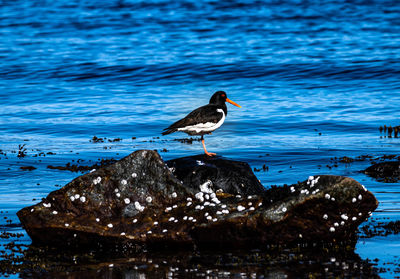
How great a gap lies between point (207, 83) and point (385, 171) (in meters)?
19.1

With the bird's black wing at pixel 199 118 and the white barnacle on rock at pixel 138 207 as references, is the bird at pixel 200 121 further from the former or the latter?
the white barnacle on rock at pixel 138 207

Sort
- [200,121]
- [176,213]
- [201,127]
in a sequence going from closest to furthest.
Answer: [176,213]
[200,121]
[201,127]

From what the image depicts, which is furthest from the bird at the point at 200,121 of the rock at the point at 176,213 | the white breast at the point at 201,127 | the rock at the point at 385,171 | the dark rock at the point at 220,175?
the rock at the point at 176,213

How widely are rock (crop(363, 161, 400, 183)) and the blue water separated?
0.33 metres

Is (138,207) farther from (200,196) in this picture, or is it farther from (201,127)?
(201,127)

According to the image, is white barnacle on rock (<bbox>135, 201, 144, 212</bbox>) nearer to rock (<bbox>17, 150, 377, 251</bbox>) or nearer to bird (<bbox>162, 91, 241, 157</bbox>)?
rock (<bbox>17, 150, 377, 251</bbox>)

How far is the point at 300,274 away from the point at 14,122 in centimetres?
1825

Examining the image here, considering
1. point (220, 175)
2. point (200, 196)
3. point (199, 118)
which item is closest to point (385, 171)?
point (199, 118)

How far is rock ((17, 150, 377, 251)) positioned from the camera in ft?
32.1

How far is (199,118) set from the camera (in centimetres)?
1499

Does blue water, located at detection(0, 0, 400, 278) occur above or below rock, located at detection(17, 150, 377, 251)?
above

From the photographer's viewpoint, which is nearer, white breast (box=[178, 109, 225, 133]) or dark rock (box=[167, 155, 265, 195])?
dark rock (box=[167, 155, 265, 195])

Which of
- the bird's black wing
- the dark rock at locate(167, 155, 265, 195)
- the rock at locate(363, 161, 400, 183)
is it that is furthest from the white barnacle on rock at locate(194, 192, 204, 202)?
the rock at locate(363, 161, 400, 183)

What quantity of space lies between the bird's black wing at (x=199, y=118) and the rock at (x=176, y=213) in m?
4.37
